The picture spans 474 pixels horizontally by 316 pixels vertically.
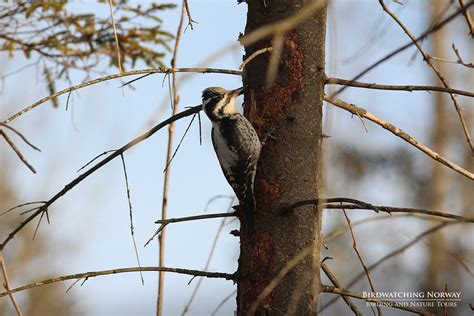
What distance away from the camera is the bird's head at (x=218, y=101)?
4.10m

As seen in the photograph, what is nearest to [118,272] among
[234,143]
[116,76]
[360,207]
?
[116,76]

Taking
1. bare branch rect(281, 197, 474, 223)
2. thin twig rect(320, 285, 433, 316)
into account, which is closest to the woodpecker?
bare branch rect(281, 197, 474, 223)

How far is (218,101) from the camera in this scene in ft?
13.5

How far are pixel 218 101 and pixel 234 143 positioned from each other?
0.46 m

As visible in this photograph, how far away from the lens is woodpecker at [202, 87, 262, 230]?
3023mm

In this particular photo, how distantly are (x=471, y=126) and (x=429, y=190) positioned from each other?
5.99 ft

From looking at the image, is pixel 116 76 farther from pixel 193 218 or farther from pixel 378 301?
pixel 378 301

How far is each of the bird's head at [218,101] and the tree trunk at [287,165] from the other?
1035mm

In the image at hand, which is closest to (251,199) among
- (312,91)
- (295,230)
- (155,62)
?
(295,230)

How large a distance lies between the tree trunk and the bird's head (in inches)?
40.8

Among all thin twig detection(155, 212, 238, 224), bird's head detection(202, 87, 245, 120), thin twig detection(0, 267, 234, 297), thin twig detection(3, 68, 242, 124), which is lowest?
thin twig detection(0, 267, 234, 297)

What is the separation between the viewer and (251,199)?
291 cm

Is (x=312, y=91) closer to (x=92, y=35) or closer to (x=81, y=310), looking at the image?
(x=92, y=35)

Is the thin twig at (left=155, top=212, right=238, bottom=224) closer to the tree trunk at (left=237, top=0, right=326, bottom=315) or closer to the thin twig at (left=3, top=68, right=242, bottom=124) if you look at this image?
the tree trunk at (left=237, top=0, right=326, bottom=315)
